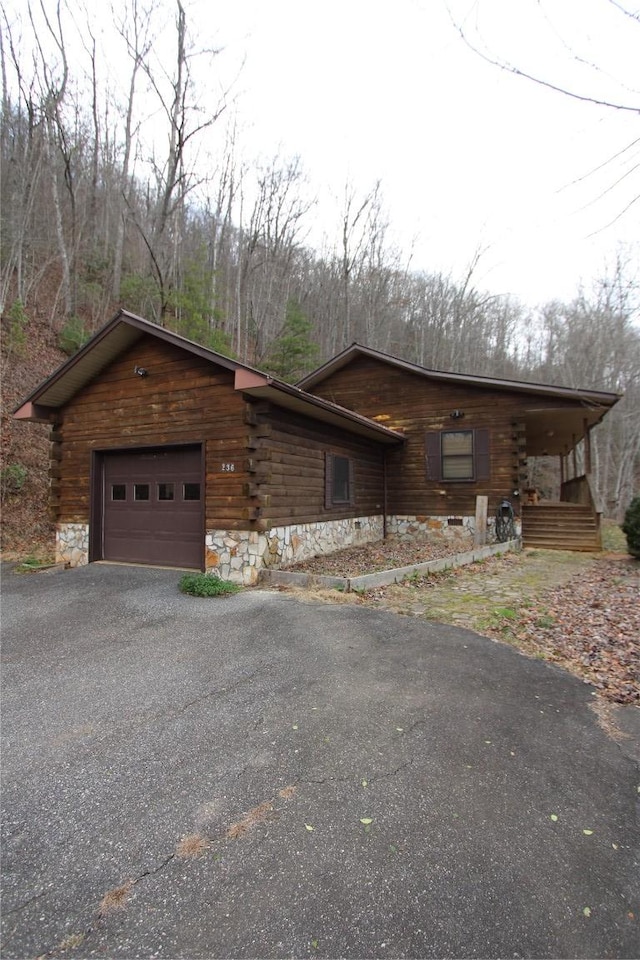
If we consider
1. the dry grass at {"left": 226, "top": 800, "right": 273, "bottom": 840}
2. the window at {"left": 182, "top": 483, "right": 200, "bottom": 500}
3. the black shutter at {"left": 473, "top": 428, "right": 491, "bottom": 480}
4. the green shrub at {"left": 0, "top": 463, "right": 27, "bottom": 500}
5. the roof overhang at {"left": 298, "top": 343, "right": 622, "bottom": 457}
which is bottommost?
A: the dry grass at {"left": 226, "top": 800, "right": 273, "bottom": 840}

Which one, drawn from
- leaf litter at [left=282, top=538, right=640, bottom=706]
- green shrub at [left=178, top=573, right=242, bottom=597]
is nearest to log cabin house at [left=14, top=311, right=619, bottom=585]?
green shrub at [left=178, top=573, right=242, bottom=597]

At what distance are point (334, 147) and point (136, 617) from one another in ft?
71.6

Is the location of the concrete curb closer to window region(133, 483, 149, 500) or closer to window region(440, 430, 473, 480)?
window region(133, 483, 149, 500)

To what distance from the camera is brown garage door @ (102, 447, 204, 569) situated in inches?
333

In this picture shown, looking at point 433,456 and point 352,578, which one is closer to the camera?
point 352,578

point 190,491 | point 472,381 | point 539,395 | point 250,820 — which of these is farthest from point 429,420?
point 250,820

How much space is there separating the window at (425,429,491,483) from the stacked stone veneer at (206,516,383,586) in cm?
497

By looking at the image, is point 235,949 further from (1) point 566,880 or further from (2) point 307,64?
(2) point 307,64

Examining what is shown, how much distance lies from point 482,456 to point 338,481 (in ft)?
14.7

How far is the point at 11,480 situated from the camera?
12.8 metres

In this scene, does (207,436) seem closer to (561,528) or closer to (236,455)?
(236,455)

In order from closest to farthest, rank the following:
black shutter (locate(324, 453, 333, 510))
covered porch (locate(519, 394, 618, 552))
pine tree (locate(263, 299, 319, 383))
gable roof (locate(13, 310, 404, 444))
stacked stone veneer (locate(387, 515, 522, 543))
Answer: gable roof (locate(13, 310, 404, 444)) → black shutter (locate(324, 453, 333, 510)) → covered porch (locate(519, 394, 618, 552)) → stacked stone veneer (locate(387, 515, 522, 543)) → pine tree (locate(263, 299, 319, 383))

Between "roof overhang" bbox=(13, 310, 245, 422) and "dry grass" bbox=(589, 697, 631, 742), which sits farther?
"roof overhang" bbox=(13, 310, 245, 422)

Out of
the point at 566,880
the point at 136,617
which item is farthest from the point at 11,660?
the point at 566,880
